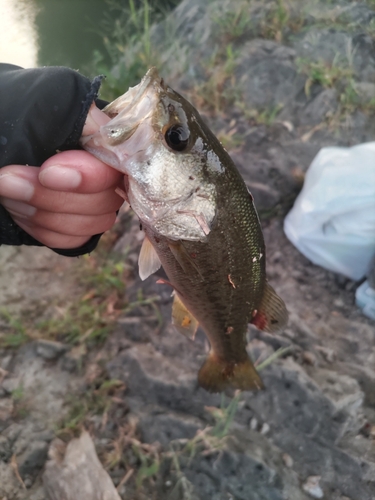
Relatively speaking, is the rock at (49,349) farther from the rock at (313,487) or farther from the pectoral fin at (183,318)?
the rock at (313,487)

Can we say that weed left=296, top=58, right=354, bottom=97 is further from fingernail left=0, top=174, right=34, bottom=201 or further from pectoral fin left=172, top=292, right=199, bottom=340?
fingernail left=0, top=174, right=34, bottom=201

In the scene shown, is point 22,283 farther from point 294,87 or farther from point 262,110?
point 294,87

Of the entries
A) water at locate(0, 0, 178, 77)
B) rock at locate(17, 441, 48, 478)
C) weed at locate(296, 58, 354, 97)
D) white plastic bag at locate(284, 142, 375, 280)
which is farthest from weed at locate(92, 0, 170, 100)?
rock at locate(17, 441, 48, 478)

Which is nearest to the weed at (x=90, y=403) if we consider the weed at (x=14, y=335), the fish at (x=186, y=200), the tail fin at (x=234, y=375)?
the weed at (x=14, y=335)

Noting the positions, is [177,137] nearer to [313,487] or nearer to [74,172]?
[74,172]

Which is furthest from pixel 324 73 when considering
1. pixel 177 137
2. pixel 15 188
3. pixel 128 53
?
pixel 15 188

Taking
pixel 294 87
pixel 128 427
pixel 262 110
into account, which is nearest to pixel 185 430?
pixel 128 427
